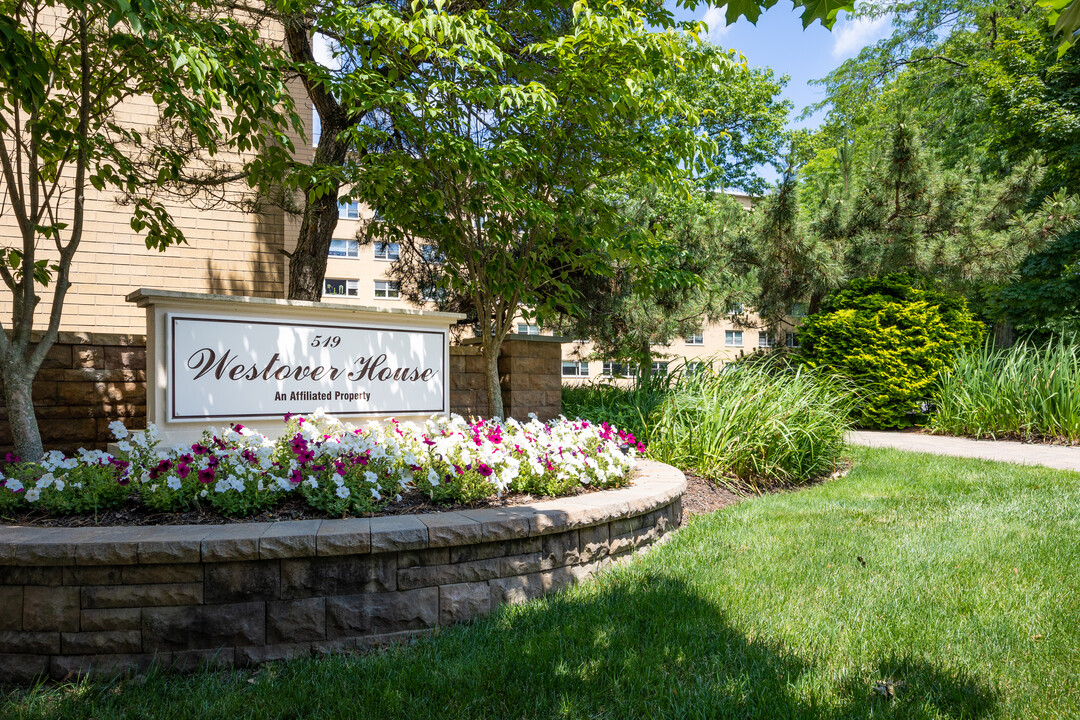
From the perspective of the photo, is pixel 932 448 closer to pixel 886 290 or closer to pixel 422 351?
pixel 886 290

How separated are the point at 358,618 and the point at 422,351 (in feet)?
9.63

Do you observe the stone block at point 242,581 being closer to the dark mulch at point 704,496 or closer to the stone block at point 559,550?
the stone block at point 559,550

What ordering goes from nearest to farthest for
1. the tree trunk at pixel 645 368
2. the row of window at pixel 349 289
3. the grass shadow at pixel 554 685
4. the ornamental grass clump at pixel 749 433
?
1. the grass shadow at pixel 554 685
2. the ornamental grass clump at pixel 749 433
3. the tree trunk at pixel 645 368
4. the row of window at pixel 349 289

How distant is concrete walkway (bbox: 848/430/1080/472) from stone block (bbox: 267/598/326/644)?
644 centimetres

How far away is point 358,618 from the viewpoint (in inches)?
105

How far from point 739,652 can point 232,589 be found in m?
2.02

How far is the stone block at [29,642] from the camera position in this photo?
8.00 feet

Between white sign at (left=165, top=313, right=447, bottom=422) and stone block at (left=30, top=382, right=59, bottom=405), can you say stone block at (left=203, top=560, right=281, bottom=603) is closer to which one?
white sign at (left=165, top=313, right=447, bottom=422)

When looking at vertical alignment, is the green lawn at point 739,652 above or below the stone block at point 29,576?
below

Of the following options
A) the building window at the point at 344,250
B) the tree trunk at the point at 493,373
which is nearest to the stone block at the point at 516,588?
the tree trunk at the point at 493,373

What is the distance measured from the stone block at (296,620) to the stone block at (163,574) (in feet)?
1.04

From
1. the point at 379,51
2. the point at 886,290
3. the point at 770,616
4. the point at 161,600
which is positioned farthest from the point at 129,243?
the point at 886,290

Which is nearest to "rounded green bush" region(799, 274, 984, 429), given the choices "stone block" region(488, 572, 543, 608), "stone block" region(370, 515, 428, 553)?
"stone block" region(488, 572, 543, 608)

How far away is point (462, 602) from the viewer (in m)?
2.86
